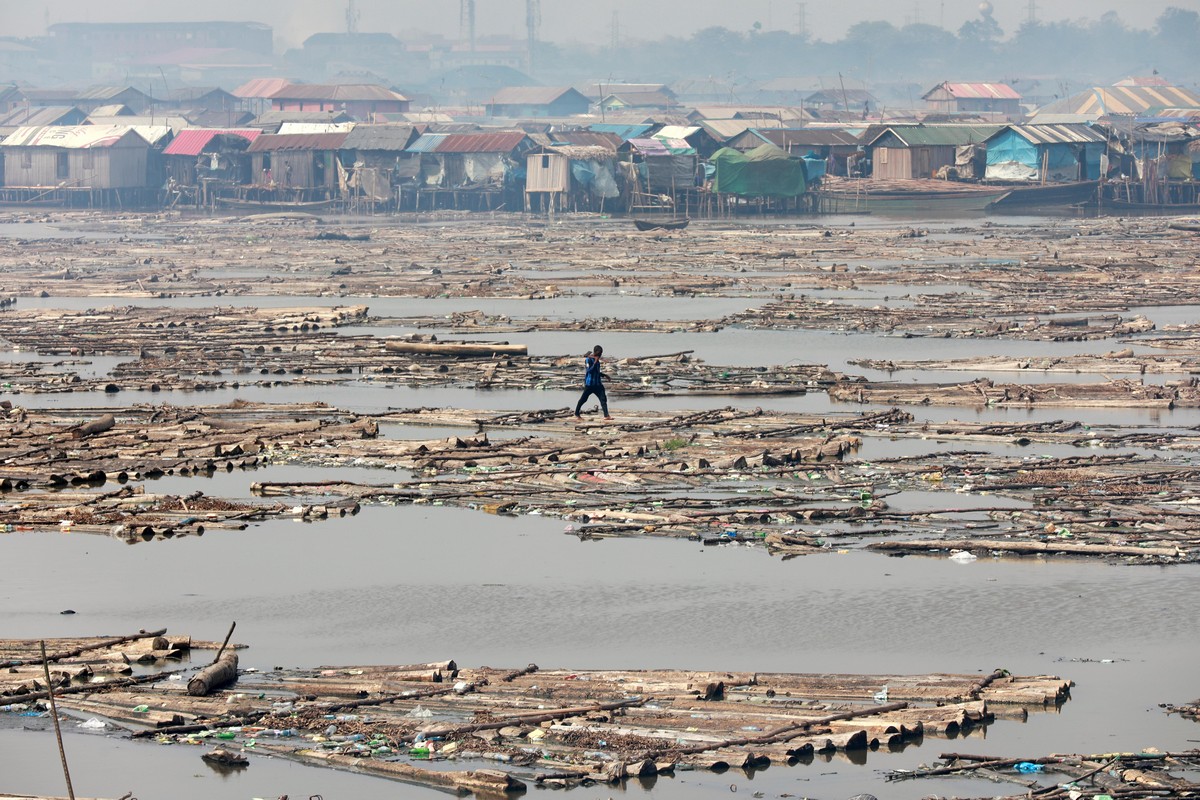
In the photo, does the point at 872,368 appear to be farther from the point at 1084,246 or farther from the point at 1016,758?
the point at 1084,246

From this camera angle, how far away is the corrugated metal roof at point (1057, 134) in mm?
69375

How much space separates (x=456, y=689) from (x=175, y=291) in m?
30.6

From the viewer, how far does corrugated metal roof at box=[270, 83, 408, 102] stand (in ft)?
346

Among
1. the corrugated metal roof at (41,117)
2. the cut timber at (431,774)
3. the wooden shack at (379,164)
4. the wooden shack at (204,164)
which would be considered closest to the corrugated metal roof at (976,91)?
the wooden shack at (379,164)

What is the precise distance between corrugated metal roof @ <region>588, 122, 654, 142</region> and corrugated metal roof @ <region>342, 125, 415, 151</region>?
10.9m

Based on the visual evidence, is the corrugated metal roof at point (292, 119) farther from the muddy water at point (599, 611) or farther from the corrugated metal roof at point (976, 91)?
the muddy water at point (599, 611)

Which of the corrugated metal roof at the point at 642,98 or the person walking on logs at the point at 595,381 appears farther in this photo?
the corrugated metal roof at the point at 642,98

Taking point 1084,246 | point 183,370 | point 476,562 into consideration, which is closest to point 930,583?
point 476,562

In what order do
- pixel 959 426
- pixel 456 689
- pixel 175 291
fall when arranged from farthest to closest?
1. pixel 175 291
2. pixel 959 426
3. pixel 456 689

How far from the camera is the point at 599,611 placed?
47.4ft

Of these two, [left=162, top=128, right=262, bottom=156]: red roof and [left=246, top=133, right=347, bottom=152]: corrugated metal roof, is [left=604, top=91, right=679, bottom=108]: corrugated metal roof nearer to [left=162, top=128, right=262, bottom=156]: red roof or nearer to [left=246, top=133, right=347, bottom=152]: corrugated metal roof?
[left=162, top=128, right=262, bottom=156]: red roof

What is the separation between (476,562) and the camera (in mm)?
16156

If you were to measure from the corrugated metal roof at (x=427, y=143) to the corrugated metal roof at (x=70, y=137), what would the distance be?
13.3 metres

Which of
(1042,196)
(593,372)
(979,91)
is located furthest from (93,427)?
(979,91)
